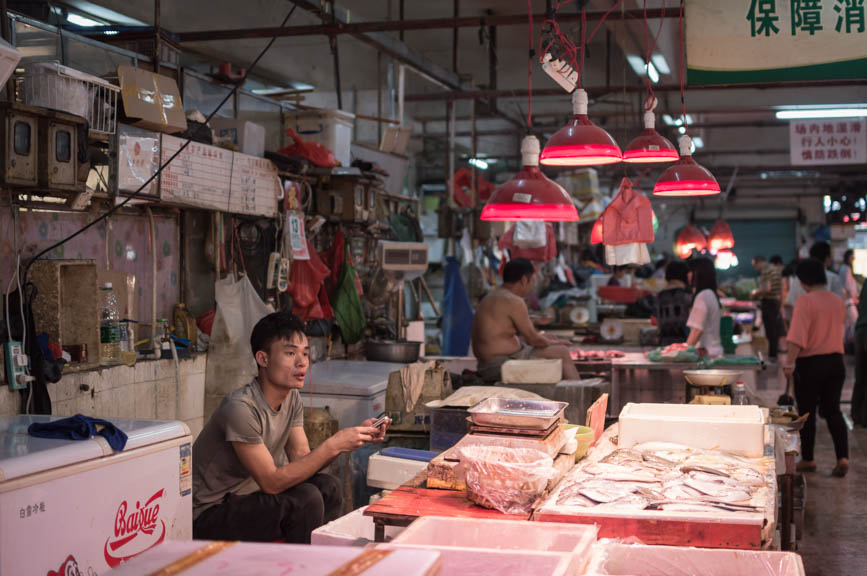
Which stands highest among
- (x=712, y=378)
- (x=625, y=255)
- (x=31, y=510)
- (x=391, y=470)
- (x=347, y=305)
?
(x=625, y=255)

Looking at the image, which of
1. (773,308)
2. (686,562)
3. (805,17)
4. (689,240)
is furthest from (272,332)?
(773,308)

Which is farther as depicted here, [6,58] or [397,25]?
[397,25]

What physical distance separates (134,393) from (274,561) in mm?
4219

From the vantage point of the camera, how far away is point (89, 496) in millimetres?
3297

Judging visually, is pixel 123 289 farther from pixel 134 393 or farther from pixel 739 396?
pixel 739 396

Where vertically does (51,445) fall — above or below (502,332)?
below

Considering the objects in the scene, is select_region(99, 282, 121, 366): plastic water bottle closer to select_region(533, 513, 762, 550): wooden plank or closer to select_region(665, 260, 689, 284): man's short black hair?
select_region(533, 513, 762, 550): wooden plank

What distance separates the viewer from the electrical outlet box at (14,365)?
4.58 m

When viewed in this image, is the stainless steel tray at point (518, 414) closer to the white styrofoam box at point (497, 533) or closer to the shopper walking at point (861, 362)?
the white styrofoam box at point (497, 533)

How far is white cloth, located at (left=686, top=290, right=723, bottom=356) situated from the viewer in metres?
8.68

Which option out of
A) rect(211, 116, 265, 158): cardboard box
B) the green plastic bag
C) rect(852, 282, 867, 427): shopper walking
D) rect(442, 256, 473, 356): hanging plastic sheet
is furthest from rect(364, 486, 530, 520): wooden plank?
rect(442, 256, 473, 356): hanging plastic sheet

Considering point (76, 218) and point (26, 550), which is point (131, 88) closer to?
point (76, 218)

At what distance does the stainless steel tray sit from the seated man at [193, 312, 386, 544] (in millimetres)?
478

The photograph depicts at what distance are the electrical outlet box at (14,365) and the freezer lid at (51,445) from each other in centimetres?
73
